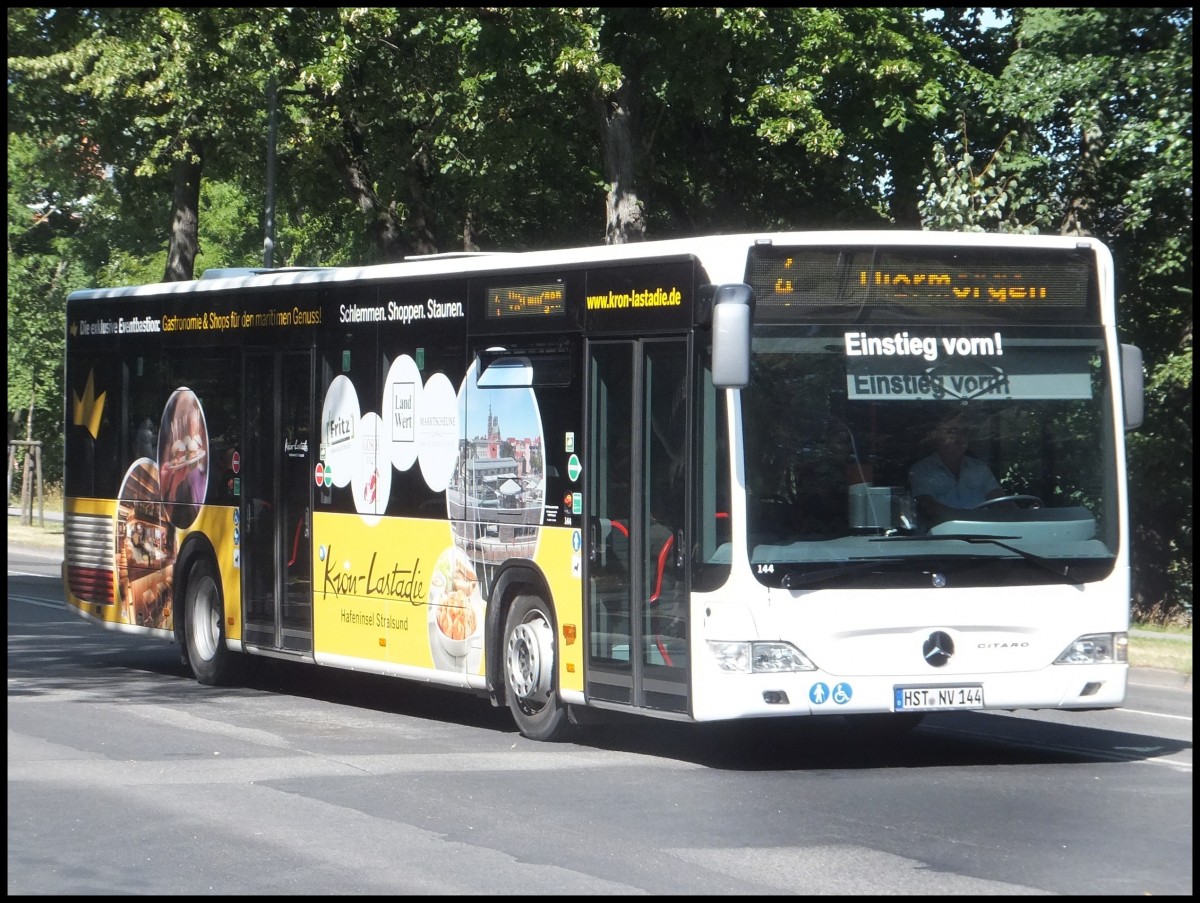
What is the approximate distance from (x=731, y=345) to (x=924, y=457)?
1295mm

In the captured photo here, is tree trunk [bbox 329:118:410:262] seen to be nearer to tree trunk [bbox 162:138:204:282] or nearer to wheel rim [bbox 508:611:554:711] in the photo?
tree trunk [bbox 162:138:204:282]

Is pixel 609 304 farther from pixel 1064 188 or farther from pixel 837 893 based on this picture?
pixel 1064 188

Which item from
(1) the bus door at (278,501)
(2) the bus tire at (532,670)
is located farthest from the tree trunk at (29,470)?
(2) the bus tire at (532,670)

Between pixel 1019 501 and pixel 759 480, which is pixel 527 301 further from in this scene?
pixel 1019 501

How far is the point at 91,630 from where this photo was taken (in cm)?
2172

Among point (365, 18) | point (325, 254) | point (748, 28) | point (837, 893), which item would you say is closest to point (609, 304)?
point (837, 893)

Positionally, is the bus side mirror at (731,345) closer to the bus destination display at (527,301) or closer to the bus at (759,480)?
the bus at (759,480)

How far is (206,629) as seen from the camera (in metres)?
16.2

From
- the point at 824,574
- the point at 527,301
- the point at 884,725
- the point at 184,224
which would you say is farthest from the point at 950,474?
the point at 184,224

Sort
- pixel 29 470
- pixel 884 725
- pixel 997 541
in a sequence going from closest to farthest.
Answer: pixel 997 541, pixel 884 725, pixel 29 470

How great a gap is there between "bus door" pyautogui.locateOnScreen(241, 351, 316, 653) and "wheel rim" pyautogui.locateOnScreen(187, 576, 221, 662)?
0.68 m

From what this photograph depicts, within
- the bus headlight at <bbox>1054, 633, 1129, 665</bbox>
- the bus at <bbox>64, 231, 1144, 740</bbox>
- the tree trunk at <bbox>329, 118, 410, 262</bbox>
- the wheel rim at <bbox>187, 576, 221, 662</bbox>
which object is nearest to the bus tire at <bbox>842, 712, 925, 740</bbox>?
the bus at <bbox>64, 231, 1144, 740</bbox>

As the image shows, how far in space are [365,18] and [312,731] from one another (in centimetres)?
1590

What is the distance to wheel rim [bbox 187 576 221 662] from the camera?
16.0 m
